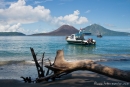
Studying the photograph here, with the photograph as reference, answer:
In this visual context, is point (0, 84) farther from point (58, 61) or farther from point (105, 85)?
point (105, 85)

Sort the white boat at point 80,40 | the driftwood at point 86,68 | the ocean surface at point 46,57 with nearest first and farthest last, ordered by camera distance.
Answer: the driftwood at point 86,68 < the ocean surface at point 46,57 < the white boat at point 80,40

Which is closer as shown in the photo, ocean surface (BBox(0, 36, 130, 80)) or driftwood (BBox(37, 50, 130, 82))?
driftwood (BBox(37, 50, 130, 82))

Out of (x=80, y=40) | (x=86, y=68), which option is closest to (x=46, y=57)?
(x=86, y=68)

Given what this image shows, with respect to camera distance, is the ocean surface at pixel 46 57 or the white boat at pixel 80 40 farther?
the white boat at pixel 80 40

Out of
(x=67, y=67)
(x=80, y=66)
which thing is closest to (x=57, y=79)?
(x=67, y=67)

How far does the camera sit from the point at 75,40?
57406mm

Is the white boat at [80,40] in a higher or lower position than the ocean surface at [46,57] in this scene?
higher

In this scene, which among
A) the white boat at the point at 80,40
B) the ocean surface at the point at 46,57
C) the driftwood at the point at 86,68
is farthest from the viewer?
the white boat at the point at 80,40

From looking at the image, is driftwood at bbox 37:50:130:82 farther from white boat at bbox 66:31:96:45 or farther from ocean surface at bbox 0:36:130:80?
white boat at bbox 66:31:96:45

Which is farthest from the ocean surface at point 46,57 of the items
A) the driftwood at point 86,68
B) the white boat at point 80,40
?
the white boat at point 80,40

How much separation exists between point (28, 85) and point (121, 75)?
3.88 metres

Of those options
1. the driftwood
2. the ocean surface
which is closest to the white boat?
the ocean surface

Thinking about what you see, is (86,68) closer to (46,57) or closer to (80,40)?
(46,57)

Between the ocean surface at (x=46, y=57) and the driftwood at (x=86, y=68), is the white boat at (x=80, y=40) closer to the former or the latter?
the ocean surface at (x=46, y=57)
